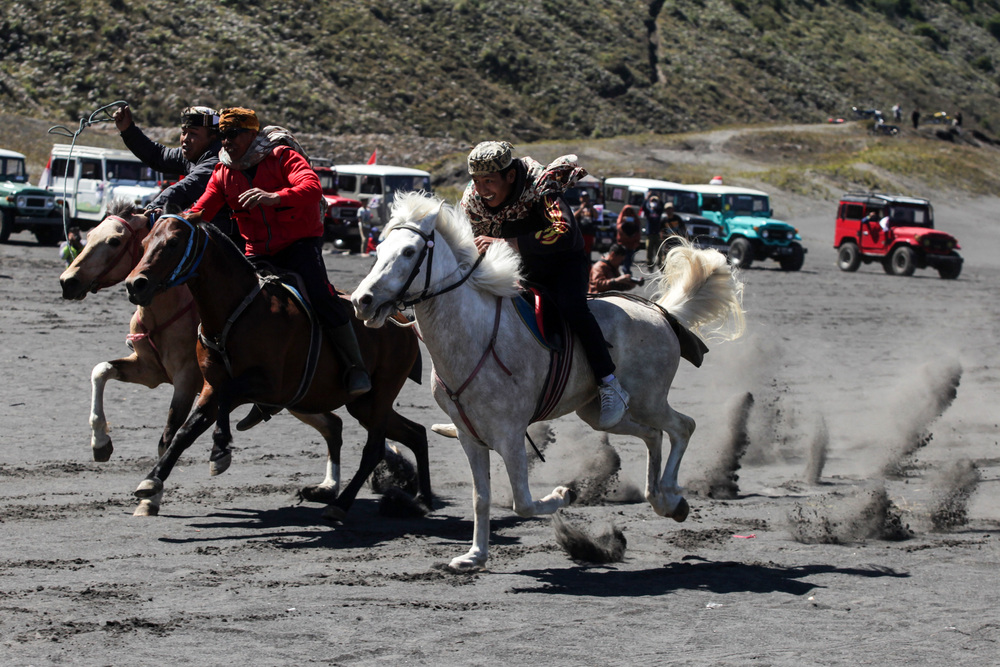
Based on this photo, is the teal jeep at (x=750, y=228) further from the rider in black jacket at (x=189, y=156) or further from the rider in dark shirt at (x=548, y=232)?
the rider in dark shirt at (x=548, y=232)

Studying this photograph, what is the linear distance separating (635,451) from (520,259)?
4.45 metres

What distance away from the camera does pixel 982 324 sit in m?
20.8

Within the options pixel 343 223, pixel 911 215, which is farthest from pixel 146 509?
pixel 911 215

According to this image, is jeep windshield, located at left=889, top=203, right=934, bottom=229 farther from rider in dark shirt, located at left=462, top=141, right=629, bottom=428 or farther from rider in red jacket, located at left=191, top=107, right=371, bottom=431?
rider in dark shirt, located at left=462, top=141, right=629, bottom=428

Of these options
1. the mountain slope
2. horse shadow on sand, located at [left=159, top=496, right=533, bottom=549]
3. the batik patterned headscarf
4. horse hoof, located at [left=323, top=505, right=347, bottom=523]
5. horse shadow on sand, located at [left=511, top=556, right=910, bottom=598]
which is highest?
the mountain slope

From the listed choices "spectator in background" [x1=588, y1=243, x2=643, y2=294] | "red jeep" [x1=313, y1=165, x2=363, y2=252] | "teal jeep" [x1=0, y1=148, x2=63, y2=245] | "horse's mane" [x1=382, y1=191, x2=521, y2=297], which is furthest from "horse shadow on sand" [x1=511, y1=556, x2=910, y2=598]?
"teal jeep" [x1=0, y1=148, x2=63, y2=245]

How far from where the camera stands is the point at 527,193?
6.45 meters

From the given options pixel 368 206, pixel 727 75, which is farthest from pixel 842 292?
pixel 727 75

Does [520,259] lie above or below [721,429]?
above

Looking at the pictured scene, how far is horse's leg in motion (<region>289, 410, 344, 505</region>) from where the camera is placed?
7.99m

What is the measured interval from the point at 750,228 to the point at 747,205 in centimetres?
241

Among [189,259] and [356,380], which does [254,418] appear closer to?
[356,380]

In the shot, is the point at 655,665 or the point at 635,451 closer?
the point at 655,665

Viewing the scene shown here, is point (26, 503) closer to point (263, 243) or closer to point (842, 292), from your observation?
point (263, 243)
